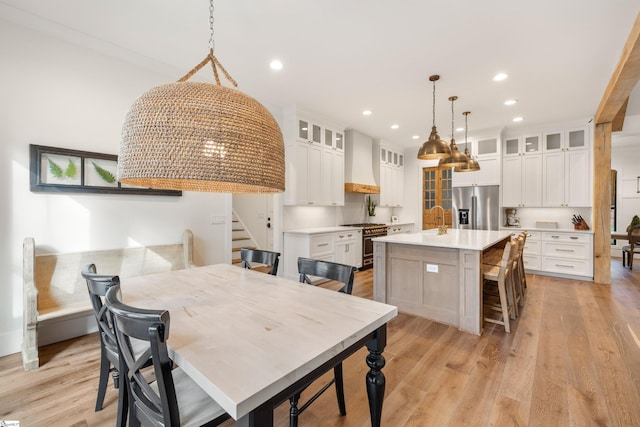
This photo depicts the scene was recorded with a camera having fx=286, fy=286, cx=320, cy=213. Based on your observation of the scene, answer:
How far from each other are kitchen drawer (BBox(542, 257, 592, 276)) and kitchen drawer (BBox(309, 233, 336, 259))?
3.97 m

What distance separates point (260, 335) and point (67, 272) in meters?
2.65

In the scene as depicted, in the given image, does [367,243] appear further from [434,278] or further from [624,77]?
[624,77]

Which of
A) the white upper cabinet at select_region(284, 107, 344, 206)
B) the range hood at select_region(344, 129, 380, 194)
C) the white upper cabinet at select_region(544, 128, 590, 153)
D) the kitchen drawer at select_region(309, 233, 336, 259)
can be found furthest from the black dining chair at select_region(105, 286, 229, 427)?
the white upper cabinet at select_region(544, 128, 590, 153)

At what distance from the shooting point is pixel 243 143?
3.42 feet

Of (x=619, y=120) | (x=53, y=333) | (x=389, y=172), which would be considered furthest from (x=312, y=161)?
(x=619, y=120)

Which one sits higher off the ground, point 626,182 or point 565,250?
point 626,182

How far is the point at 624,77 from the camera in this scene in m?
3.03

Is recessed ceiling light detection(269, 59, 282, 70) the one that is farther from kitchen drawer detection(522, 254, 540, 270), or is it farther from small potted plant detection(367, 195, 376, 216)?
kitchen drawer detection(522, 254, 540, 270)

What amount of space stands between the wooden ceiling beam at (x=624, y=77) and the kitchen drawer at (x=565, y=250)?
85.3 inches

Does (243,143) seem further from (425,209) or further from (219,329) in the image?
(425,209)

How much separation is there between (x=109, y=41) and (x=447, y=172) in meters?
6.52

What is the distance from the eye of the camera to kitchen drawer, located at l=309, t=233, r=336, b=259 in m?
4.59

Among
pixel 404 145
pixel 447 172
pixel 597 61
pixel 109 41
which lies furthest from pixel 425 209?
pixel 109 41

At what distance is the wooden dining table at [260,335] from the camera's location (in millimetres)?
857
